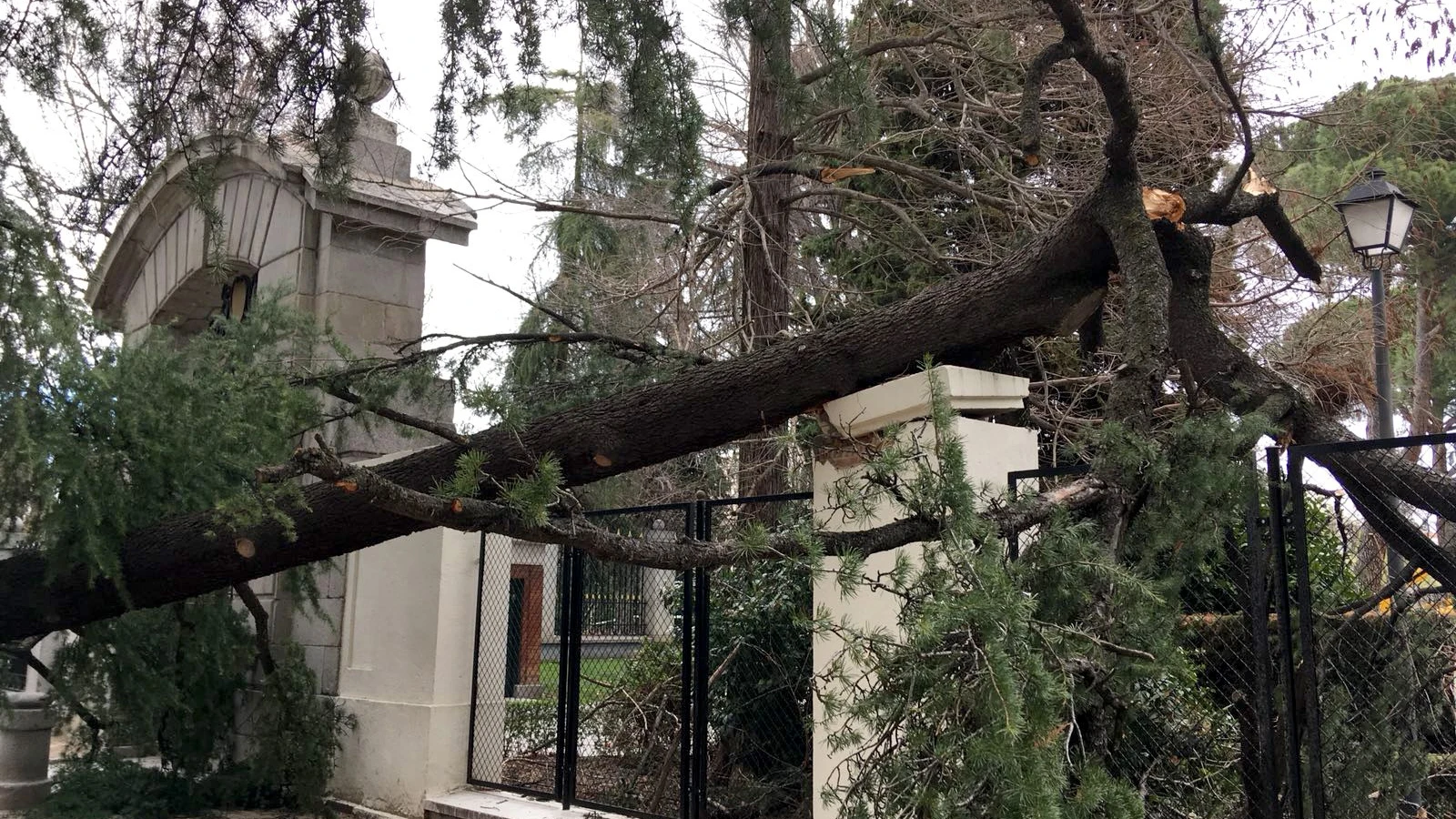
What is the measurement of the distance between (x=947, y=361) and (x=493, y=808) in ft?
13.6

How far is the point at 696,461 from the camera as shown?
37.8 ft

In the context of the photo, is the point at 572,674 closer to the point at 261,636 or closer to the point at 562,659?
the point at 562,659

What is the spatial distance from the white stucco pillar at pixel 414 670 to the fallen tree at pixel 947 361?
7.84 feet

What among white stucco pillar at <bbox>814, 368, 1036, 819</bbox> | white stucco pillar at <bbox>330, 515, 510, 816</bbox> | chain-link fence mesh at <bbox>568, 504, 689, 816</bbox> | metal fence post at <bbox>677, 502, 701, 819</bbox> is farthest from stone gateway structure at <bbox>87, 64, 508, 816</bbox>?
white stucco pillar at <bbox>814, 368, 1036, 819</bbox>

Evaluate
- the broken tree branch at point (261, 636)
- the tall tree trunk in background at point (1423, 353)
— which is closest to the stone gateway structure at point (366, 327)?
the broken tree branch at point (261, 636)

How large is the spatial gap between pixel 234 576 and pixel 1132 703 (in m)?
4.31

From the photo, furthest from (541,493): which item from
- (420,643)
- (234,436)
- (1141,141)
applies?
(1141,141)

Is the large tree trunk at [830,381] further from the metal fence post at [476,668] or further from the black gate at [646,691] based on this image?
the metal fence post at [476,668]

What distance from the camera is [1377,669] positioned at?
4133mm

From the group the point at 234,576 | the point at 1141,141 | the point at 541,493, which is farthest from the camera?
the point at 1141,141

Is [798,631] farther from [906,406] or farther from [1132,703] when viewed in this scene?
[1132,703]

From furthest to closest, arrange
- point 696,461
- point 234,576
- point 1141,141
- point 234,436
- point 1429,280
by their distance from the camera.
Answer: point 1429,280
point 696,461
point 1141,141
point 234,436
point 234,576

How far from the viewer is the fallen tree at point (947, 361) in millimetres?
4082

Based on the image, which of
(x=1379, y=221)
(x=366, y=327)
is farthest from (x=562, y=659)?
(x=1379, y=221)
